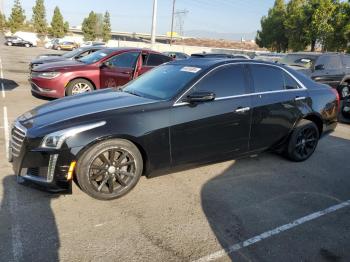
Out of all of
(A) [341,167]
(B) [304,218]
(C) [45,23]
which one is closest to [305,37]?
(A) [341,167]

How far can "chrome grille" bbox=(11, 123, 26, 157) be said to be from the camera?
3.78 meters

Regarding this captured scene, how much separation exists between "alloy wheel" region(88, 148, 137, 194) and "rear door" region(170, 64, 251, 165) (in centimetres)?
58

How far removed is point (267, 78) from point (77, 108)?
279cm

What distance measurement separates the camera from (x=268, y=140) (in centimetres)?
518

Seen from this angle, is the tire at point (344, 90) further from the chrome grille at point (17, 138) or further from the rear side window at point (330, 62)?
the chrome grille at point (17, 138)

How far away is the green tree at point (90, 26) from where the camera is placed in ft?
230

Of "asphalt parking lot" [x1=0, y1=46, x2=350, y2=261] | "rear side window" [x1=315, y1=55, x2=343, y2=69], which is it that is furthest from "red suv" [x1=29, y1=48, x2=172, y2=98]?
"rear side window" [x1=315, y1=55, x2=343, y2=69]

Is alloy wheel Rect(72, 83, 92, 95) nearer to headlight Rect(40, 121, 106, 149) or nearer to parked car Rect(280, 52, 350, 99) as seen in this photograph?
headlight Rect(40, 121, 106, 149)

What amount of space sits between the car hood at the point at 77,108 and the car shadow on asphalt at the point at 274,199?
4.99 ft

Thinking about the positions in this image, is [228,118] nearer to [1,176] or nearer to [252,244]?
[252,244]

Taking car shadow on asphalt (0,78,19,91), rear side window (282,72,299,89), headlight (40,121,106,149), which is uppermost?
rear side window (282,72,299,89)

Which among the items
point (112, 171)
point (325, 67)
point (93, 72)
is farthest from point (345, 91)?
point (112, 171)

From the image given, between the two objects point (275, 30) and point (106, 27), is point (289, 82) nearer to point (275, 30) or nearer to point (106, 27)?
point (275, 30)

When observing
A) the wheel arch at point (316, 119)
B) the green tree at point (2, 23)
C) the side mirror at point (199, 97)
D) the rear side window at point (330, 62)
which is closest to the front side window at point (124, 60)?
the wheel arch at point (316, 119)
